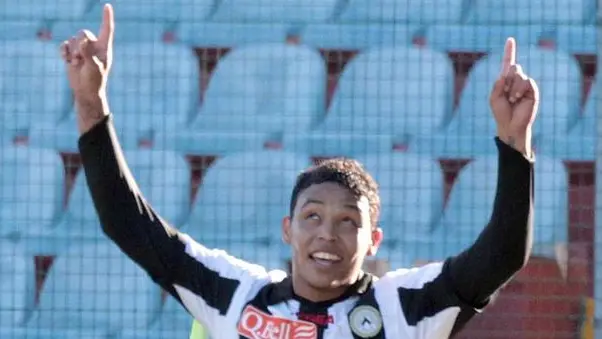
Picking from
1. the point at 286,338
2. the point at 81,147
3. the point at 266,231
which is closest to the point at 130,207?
the point at 81,147

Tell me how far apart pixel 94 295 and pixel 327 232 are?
3982 mm

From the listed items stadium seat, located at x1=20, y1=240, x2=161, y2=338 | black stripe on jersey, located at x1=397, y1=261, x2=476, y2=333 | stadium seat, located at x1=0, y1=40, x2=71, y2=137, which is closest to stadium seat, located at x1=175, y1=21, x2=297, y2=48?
stadium seat, located at x1=0, y1=40, x2=71, y2=137

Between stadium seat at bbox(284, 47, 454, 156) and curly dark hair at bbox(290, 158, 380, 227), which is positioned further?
stadium seat at bbox(284, 47, 454, 156)

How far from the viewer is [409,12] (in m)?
6.99

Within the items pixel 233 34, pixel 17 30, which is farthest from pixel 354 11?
pixel 17 30

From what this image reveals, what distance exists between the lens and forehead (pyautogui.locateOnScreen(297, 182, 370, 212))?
3.23m

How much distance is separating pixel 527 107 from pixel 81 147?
899mm

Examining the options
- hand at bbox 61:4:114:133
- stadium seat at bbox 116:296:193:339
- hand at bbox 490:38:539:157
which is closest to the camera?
hand at bbox 490:38:539:157

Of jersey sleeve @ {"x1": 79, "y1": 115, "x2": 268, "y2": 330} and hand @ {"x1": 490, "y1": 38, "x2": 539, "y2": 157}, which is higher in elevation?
hand @ {"x1": 490, "y1": 38, "x2": 539, "y2": 157}

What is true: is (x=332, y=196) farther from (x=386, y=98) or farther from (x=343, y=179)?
(x=386, y=98)

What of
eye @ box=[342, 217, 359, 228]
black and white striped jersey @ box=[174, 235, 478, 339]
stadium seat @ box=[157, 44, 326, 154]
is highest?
stadium seat @ box=[157, 44, 326, 154]

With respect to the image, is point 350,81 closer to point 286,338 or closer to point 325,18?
point 325,18

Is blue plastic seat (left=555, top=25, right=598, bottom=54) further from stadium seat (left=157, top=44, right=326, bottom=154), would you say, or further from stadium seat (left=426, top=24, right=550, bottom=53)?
stadium seat (left=157, top=44, right=326, bottom=154)

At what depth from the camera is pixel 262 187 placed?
6.98m
